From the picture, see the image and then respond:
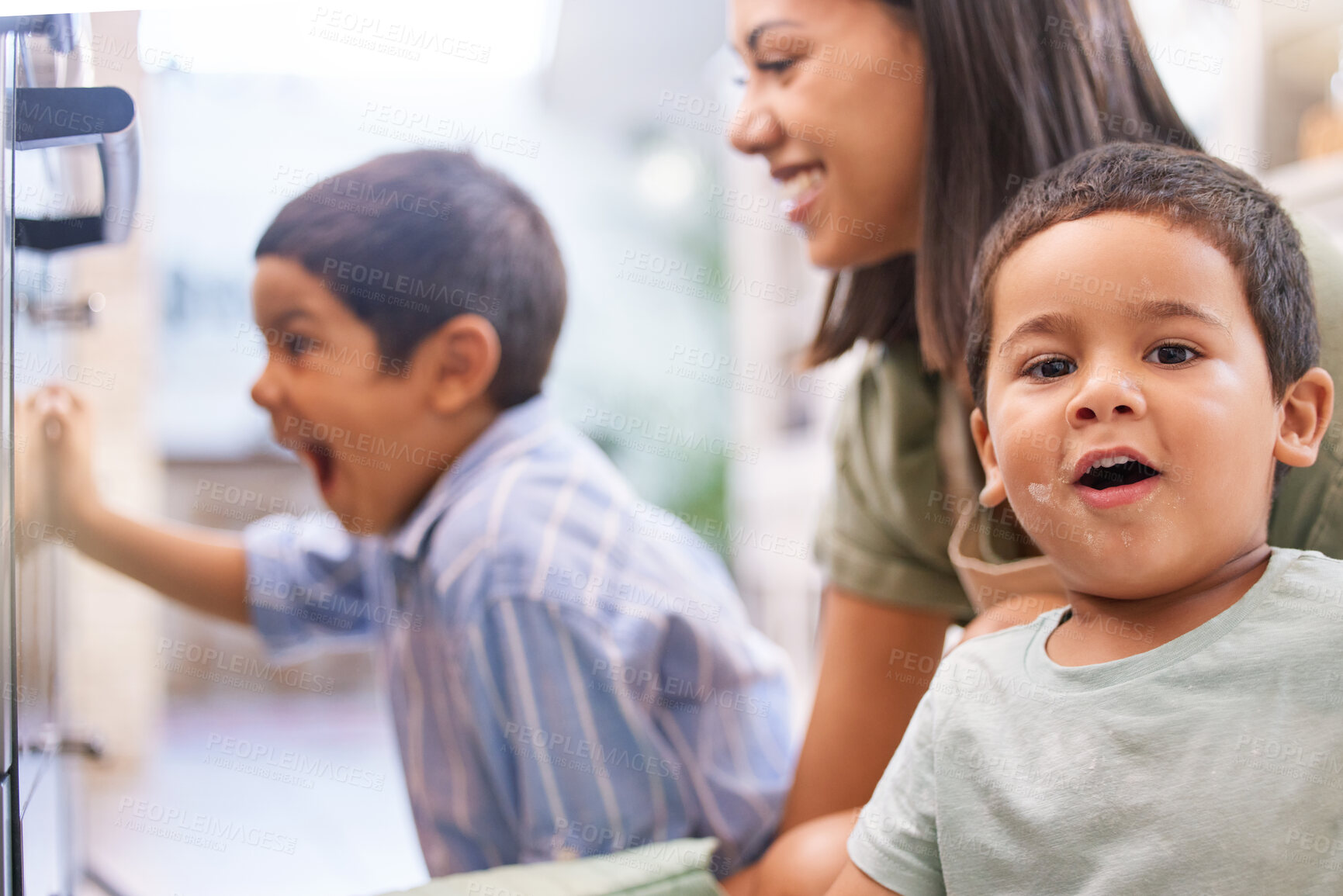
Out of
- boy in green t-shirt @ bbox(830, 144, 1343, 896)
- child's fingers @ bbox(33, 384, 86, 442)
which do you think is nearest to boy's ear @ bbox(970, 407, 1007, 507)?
boy in green t-shirt @ bbox(830, 144, 1343, 896)

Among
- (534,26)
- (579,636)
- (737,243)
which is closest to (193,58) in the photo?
(534,26)

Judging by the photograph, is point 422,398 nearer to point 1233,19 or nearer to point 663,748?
point 663,748

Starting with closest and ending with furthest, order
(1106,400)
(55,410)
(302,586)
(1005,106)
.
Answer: (1106,400) < (1005,106) < (55,410) < (302,586)

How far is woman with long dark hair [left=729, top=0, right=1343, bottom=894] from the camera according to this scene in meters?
0.52

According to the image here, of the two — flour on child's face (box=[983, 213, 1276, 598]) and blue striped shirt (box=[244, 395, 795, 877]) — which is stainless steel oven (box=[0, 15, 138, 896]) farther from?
flour on child's face (box=[983, 213, 1276, 598])

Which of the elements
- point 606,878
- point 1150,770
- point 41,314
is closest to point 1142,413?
point 1150,770

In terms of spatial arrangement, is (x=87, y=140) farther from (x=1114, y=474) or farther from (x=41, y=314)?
(x=1114, y=474)

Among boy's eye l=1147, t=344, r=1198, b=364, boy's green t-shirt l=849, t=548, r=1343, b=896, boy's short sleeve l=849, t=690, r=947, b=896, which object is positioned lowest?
boy's short sleeve l=849, t=690, r=947, b=896

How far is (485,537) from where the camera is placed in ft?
2.11

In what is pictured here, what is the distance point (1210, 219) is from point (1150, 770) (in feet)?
0.71

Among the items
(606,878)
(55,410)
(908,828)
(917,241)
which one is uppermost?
(917,241)

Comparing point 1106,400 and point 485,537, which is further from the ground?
point 1106,400

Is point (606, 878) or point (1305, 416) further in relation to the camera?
point (606, 878)

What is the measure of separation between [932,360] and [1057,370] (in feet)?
0.49
